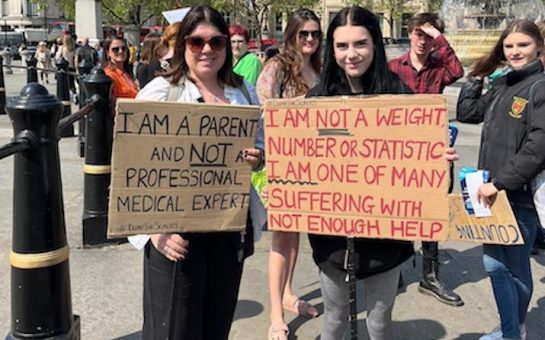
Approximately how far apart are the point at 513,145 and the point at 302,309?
1.64 metres

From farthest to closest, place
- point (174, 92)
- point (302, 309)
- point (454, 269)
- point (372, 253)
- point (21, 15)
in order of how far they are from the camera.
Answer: point (21, 15) < point (454, 269) < point (302, 309) < point (372, 253) < point (174, 92)

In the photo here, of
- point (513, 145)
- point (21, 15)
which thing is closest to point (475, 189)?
point (513, 145)

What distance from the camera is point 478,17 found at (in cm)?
2662

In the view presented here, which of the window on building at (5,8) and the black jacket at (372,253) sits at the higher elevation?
the window on building at (5,8)

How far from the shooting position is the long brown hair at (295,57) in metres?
3.93

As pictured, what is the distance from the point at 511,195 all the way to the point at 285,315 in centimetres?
156

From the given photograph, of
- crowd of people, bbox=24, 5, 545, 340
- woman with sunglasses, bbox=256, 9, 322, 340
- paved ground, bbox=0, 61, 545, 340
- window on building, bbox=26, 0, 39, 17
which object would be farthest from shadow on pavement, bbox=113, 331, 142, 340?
window on building, bbox=26, 0, 39, 17

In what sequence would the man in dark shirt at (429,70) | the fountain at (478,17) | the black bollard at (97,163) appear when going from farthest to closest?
the fountain at (478,17), the black bollard at (97,163), the man in dark shirt at (429,70)

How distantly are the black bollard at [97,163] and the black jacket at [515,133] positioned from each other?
3.08 m

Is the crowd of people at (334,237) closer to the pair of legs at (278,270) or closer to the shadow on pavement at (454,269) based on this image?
the pair of legs at (278,270)

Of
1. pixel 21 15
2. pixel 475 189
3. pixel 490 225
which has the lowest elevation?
pixel 490 225

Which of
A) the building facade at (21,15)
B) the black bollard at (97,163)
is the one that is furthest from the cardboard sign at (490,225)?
the building facade at (21,15)

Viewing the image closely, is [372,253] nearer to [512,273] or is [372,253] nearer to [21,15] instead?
[512,273]

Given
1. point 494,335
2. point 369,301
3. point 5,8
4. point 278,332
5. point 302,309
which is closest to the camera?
point 369,301
